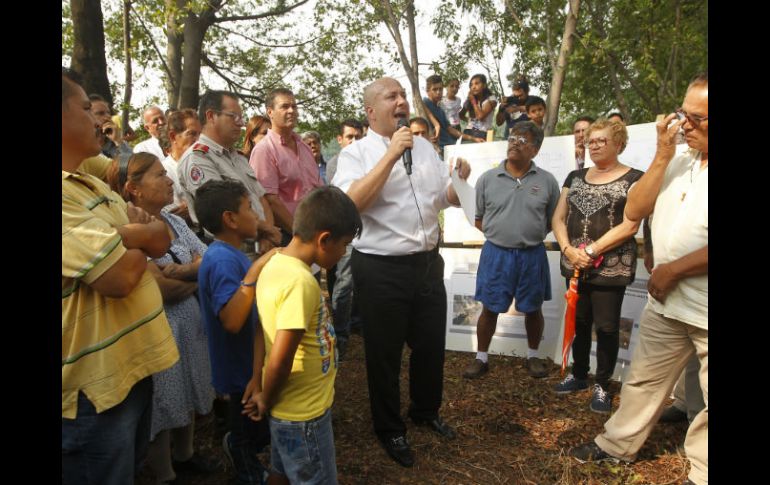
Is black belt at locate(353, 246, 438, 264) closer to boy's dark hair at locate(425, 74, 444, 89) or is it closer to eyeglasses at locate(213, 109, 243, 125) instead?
eyeglasses at locate(213, 109, 243, 125)

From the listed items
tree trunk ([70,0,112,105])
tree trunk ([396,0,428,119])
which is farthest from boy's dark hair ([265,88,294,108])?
tree trunk ([396,0,428,119])

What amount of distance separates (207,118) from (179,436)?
78.8 inches

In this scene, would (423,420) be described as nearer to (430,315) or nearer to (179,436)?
(430,315)

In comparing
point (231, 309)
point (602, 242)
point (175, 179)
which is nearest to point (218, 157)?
point (175, 179)

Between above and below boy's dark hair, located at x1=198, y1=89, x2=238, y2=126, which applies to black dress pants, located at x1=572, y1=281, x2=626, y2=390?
below

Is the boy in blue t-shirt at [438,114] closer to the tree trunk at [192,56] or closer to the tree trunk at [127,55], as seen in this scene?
the tree trunk at [127,55]

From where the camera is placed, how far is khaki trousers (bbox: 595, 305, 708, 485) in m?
2.41

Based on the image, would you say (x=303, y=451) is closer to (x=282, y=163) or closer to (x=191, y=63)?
(x=282, y=163)

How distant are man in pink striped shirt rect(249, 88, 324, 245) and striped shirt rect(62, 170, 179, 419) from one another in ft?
6.86

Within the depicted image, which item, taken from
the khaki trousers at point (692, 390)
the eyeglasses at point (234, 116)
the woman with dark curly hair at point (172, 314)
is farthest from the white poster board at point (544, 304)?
the woman with dark curly hair at point (172, 314)

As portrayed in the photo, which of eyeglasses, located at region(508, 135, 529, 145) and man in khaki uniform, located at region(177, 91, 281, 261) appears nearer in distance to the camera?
man in khaki uniform, located at region(177, 91, 281, 261)

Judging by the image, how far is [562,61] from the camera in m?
7.01

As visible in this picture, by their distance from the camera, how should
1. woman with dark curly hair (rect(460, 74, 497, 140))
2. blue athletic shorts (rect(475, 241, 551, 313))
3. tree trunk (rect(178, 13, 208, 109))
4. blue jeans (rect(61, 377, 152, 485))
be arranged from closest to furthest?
blue jeans (rect(61, 377, 152, 485)) → blue athletic shorts (rect(475, 241, 551, 313)) → woman with dark curly hair (rect(460, 74, 497, 140)) → tree trunk (rect(178, 13, 208, 109))
